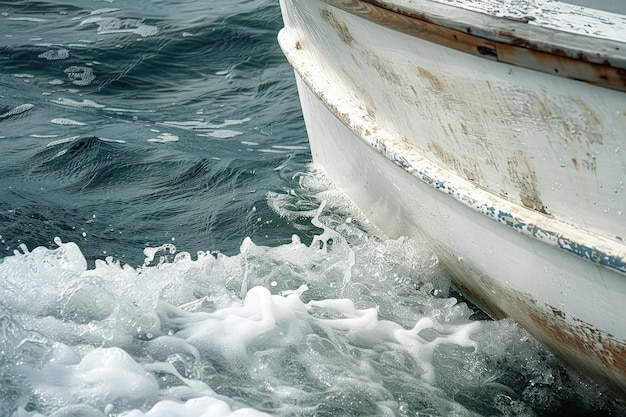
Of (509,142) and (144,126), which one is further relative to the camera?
(144,126)

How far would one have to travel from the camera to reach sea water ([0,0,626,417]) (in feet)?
9.41

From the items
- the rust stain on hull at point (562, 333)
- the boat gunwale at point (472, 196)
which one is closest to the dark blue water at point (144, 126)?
the boat gunwale at point (472, 196)

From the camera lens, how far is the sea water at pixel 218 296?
2.87 metres

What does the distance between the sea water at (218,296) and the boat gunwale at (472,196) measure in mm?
525

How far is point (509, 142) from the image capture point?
98.4 inches

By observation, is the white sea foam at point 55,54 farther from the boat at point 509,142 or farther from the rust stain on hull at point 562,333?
the rust stain on hull at point 562,333

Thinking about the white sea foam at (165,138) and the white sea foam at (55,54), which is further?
the white sea foam at (55,54)

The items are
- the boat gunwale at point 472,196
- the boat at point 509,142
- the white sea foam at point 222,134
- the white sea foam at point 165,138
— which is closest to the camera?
the boat at point 509,142

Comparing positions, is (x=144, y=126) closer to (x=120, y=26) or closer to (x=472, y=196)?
(x=120, y=26)

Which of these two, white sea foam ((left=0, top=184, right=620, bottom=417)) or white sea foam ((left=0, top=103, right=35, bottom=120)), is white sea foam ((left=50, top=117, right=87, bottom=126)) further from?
white sea foam ((left=0, top=184, right=620, bottom=417))

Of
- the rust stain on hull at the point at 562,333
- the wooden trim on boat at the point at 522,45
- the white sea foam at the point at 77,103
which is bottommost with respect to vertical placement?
the white sea foam at the point at 77,103

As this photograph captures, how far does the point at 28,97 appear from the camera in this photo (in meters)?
6.41

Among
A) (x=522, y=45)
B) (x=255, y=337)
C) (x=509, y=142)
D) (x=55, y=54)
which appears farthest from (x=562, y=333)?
(x=55, y=54)

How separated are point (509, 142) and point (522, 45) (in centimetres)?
34
